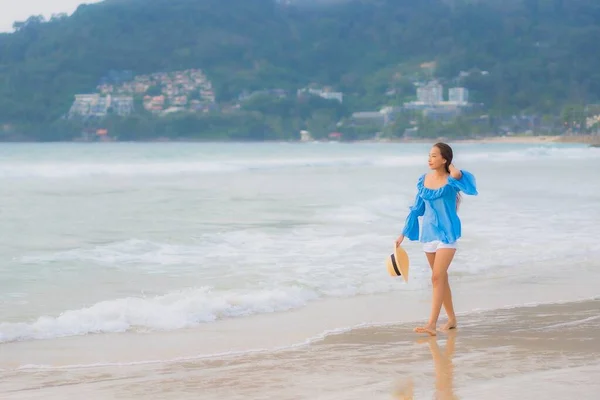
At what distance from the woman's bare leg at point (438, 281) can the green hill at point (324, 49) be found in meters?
110

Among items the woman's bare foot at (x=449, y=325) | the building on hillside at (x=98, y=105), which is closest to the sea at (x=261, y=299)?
the woman's bare foot at (x=449, y=325)

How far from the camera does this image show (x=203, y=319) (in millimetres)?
7496

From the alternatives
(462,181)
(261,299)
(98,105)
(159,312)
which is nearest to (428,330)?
(462,181)

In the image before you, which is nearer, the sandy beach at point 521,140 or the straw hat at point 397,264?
the straw hat at point 397,264

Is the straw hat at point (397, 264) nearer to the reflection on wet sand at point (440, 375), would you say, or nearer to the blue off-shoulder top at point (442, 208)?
the blue off-shoulder top at point (442, 208)

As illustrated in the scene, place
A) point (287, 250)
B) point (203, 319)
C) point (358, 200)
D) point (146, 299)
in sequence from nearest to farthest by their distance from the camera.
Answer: point (203, 319) → point (146, 299) → point (287, 250) → point (358, 200)

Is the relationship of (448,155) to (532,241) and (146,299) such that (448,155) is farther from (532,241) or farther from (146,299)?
(532,241)

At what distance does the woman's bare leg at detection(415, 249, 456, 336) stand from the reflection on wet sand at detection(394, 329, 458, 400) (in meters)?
0.16

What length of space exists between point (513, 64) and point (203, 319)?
139 metres

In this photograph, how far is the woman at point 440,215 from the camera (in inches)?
257

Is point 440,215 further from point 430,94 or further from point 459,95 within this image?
point 459,95

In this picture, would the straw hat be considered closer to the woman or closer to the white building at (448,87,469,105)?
the woman

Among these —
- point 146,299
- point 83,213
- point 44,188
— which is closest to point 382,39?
point 44,188

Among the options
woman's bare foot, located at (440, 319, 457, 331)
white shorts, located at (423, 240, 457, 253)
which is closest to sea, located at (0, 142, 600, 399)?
woman's bare foot, located at (440, 319, 457, 331)
